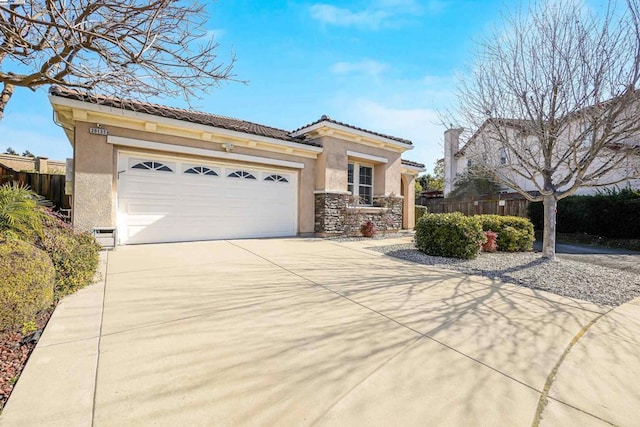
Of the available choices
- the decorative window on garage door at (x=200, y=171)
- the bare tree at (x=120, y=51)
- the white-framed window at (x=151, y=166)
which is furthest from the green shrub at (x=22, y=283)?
the decorative window on garage door at (x=200, y=171)

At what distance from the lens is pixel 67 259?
4.32m

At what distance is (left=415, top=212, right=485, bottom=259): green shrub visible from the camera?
7.45 metres

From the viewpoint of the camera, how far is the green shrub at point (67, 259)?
411cm

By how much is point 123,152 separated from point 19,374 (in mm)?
6919

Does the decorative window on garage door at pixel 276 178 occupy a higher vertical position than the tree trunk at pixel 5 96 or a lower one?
lower

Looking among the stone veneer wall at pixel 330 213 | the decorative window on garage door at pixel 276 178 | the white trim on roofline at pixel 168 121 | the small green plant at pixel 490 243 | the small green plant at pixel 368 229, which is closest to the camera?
the white trim on roofline at pixel 168 121

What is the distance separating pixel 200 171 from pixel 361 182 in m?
6.81

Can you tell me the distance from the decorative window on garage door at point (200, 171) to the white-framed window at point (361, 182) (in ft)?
18.7

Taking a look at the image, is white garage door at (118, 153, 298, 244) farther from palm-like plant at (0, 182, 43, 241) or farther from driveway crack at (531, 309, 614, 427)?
driveway crack at (531, 309, 614, 427)

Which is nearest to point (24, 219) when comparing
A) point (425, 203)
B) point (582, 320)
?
point (582, 320)

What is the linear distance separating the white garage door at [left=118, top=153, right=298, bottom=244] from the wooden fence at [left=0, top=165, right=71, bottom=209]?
426cm

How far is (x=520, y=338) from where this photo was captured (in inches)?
126

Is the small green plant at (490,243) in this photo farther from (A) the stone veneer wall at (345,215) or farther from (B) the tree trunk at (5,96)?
(B) the tree trunk at (5,96)

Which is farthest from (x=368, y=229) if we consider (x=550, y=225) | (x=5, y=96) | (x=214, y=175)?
(x=5, y=96)
